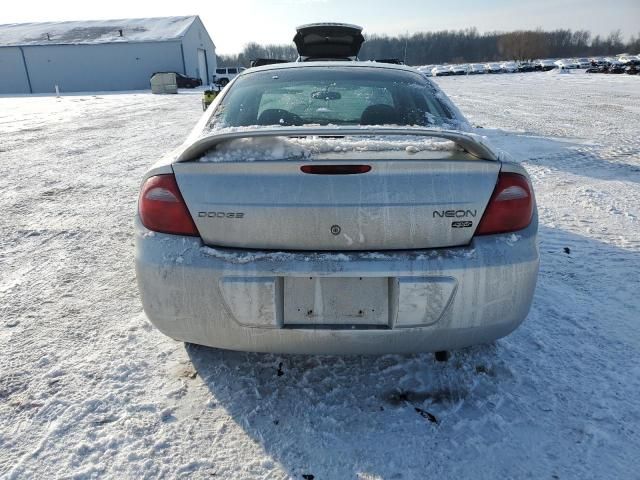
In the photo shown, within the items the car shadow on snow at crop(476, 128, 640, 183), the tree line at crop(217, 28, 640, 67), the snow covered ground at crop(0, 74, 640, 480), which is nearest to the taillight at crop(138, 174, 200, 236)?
the snow covered ground at crop(0, 74, 640, 480)

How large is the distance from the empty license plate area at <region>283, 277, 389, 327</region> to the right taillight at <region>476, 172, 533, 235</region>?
0.49 metres

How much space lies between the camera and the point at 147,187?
183cm

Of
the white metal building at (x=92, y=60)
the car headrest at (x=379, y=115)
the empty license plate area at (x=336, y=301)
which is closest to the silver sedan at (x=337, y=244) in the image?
the empty license plate area at (x=336, y=301)

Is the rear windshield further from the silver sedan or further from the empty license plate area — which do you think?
the empty license plate area

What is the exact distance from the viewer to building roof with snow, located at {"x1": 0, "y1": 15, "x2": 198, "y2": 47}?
39.5 meters

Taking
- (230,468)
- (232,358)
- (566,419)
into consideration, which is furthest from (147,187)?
(566,419)

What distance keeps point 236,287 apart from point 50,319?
1586 millimetres

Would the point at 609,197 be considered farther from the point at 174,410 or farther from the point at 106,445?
the point at 106,445

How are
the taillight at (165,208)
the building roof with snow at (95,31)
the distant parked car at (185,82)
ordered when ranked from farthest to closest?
the building roof with snow at (95,31) → the distant parked car at (185,82) → the taillight at (165,208)

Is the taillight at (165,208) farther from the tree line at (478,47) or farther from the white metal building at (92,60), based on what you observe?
the tree line at (478,47)

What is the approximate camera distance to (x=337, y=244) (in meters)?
1.68

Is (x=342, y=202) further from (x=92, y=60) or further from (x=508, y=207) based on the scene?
(x=92, y=60)

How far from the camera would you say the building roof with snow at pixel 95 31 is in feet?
129

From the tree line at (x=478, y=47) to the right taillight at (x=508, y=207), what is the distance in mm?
87400
